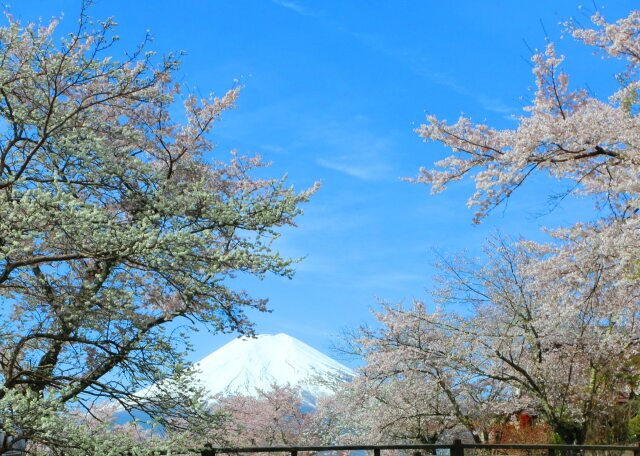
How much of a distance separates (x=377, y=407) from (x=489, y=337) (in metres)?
4.48

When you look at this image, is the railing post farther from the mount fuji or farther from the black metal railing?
the mount fuji

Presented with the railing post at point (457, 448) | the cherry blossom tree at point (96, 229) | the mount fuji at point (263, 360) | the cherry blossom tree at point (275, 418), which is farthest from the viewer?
the mount fuji at point (263, 360)

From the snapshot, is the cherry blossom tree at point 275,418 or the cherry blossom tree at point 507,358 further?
the cherry blossom tree at point 275,418

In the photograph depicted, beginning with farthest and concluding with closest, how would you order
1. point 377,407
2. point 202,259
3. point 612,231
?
1. point 377,407
2. point 612,231
3. point 202,259

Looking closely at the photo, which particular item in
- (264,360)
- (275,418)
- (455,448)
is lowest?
(455,448)

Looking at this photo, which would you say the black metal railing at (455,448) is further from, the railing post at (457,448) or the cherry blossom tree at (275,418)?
the cherry blossom tree at (275,418)

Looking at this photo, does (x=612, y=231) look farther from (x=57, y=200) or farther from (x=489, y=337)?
(x=57, y=200)

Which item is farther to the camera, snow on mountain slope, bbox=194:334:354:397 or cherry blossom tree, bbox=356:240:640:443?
snow on mountain slope, bbox=194:334:354:397

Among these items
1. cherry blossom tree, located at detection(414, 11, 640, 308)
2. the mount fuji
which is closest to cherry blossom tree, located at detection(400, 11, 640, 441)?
cherry blossom tree, located at detection(414, 11, 640, 308)

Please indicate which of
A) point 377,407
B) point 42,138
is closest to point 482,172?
point 42,138


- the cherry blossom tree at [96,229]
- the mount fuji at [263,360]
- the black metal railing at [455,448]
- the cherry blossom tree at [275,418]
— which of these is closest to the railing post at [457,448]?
the black metal railing at [455,448]

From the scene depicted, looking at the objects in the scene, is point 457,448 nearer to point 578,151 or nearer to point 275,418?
point 578,151

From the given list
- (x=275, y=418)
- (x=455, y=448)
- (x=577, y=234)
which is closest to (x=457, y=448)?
(x=455, y=448)

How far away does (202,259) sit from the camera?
6.94 metres
